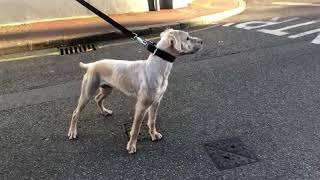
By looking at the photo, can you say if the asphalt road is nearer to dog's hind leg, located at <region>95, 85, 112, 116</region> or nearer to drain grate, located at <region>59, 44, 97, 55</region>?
dog's hind leg, located at <region>95, 85, 112, 116</region>

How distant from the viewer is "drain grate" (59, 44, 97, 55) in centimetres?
855

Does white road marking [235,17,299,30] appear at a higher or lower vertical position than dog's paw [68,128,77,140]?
lower

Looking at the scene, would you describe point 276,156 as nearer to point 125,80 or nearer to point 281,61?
point 125,80

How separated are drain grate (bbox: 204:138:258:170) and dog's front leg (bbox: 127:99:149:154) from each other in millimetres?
783

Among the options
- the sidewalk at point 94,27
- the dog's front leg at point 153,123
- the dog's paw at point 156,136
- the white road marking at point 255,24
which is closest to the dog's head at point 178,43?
the dog's front leg at point 153,123

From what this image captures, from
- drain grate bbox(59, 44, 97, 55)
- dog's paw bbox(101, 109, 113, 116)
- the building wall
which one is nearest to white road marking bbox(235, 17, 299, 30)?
the building wall

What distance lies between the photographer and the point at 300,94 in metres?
5.71

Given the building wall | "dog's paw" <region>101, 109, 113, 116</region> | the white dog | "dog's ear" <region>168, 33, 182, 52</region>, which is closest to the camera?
"dog's ear" <region>168, 33, 182, 52</region>

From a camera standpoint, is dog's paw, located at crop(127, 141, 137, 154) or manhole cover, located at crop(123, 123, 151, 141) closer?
dog's paw, located at crop(127, 141, 137, 154)

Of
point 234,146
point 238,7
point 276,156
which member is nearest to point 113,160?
point 234,146

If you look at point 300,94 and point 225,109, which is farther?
point 300,94

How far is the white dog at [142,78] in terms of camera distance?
4035 mm

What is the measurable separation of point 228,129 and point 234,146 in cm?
40

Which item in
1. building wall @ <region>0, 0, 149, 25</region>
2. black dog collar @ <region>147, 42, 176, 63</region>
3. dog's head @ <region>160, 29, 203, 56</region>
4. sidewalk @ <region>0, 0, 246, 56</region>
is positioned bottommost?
sidewalk @ <region>0, 0, 246, 56</region>
